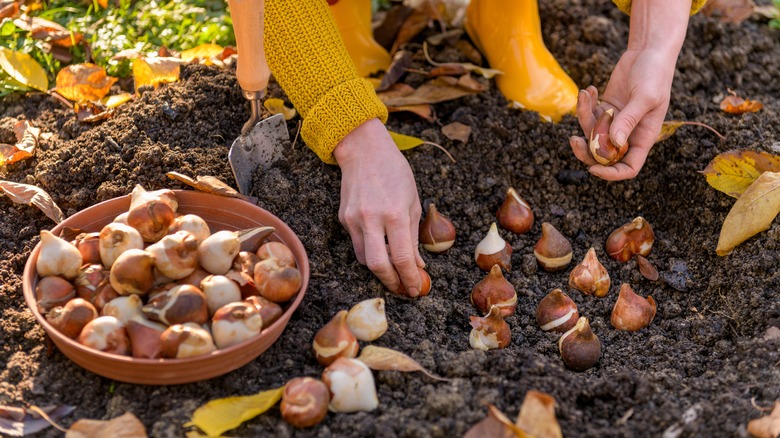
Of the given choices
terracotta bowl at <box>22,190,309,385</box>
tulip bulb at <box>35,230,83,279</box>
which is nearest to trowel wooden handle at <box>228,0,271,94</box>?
terracotta bowl at <box>22,190,309,385</box>

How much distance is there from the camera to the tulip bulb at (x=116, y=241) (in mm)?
1397

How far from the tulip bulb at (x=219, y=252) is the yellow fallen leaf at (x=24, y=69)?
1.00 meters

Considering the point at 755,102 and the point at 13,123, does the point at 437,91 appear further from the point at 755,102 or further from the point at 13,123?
the point at 13,123

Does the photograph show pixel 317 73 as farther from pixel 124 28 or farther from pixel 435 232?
pixel 124 28

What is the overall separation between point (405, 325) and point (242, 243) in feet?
1.23

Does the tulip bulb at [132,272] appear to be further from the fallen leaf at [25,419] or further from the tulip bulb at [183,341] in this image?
the fallen leaf at [25,419]

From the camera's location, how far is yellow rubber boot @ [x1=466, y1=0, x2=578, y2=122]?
86.0 inches

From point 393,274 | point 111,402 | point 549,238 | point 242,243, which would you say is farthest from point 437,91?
point 111,402

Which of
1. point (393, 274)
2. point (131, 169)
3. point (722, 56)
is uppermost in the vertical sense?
point (131, 169)

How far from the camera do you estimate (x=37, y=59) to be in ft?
7.35

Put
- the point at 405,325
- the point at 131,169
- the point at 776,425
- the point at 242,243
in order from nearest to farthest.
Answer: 1. the point at 776,425
2. the point at 242,243
3. the point at 405,325
4. the point at 131,169

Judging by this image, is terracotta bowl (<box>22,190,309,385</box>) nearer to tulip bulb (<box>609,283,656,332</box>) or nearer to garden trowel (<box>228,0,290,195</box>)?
garden trowel (<box>228,0,290,195</box>)

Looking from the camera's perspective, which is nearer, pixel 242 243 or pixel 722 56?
pixel 242 243

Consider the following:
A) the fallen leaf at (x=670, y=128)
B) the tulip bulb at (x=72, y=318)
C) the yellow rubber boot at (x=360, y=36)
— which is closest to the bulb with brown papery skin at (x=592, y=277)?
the fallen leaf at (x=670, y=128)
